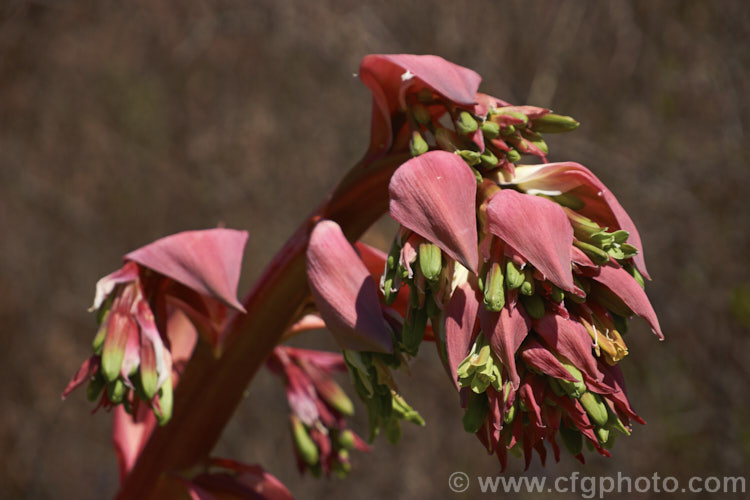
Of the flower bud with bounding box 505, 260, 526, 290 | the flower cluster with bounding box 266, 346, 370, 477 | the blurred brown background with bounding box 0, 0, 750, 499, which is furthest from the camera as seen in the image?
the blurred brown background with bounding box 0, 0, 750, 499

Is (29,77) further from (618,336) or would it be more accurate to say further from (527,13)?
(618,336)

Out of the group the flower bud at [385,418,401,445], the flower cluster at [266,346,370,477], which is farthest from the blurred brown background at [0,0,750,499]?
the flower bud at [385,418,401,445]

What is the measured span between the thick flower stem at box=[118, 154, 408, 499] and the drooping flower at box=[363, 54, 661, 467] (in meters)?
0.14

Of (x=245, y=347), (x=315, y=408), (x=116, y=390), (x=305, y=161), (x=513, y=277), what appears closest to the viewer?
(x=513, y=277)

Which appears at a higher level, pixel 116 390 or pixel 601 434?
pixel 601 434

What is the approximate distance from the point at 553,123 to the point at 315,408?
19.1 inches

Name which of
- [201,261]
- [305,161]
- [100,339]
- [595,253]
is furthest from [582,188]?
[305,161]

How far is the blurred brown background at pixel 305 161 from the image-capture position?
2617 mm

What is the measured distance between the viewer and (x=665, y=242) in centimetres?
271

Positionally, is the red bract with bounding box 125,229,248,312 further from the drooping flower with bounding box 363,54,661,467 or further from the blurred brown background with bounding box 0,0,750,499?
the blurred brown background with bounding box 0,0,750,499

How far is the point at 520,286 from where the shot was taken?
20.8 inches

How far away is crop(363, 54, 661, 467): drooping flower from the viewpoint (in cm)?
52

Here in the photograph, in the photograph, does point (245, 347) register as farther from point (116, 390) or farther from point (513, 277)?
point (513, 277)

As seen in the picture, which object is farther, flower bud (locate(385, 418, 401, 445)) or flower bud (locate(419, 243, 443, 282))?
flower bud (locate(385, 418, 401, 445))
